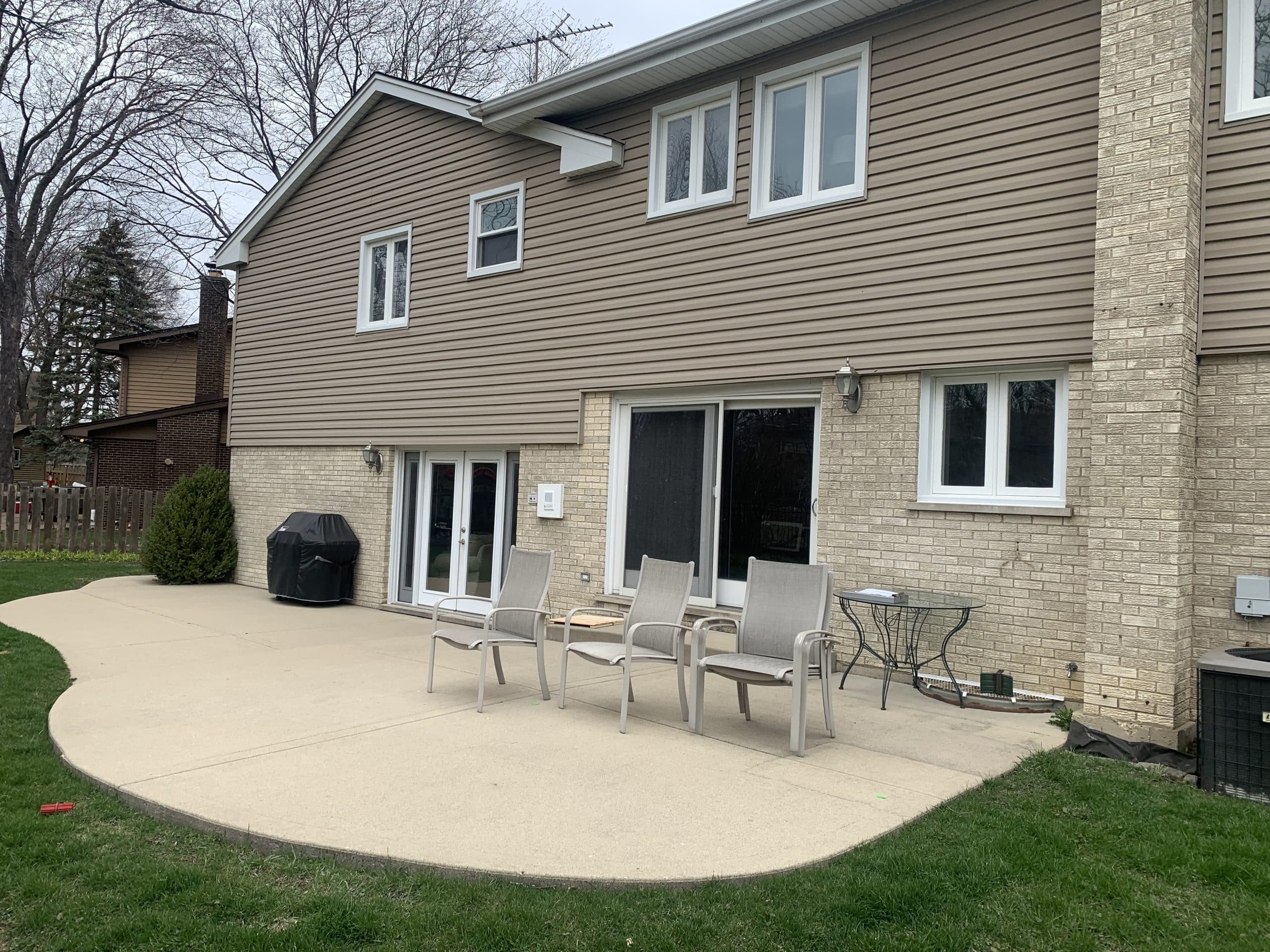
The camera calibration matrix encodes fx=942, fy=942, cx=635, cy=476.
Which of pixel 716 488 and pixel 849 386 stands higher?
pixel 849 386

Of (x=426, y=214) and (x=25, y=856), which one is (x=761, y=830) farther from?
(x=426, y=214)

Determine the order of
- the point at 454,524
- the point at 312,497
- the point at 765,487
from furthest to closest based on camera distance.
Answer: the point at 312,497, the point at 454,524, the point at 765,487

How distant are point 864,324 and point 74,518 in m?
17.0

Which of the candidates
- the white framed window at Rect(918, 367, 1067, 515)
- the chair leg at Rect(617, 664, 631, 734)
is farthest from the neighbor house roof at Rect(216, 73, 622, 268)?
the chair leg at Rect(617, 664, 631, 734)

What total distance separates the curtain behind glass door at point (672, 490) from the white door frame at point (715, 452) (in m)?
0.05

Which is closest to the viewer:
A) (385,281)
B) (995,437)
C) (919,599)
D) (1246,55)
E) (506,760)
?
(506,760)

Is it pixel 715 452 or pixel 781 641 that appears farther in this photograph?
pixel 715 452

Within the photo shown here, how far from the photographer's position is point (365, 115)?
13.5 meters

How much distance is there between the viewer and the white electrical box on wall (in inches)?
411

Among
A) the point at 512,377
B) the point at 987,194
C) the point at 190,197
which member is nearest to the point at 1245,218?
the point at 987,194

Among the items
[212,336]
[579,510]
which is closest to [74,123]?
[212,336]

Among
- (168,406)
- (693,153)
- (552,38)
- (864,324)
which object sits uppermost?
(552,38)

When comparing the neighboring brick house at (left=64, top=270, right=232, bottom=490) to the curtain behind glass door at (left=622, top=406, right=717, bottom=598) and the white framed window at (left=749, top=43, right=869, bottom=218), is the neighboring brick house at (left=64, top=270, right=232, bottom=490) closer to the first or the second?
the curtain behind glass door at (left=622, top=406, right=717, bottom=598)

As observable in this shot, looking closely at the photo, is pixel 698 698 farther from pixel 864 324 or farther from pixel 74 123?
pixel 74 123
